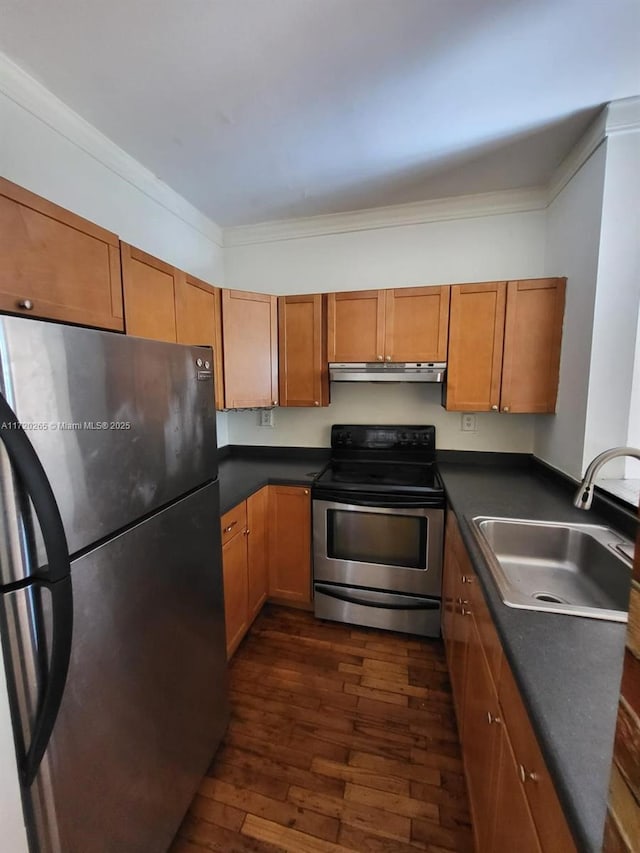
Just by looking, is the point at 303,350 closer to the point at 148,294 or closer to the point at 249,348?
the point at 249,348

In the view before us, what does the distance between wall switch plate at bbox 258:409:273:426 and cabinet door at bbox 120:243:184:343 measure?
107 cm

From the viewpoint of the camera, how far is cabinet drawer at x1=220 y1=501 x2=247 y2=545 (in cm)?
170

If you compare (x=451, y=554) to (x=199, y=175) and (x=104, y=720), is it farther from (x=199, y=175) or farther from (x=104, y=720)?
(x=199, y=175)

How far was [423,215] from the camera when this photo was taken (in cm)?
229

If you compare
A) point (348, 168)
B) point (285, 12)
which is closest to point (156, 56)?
point (285, 12)

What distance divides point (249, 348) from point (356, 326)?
70cm

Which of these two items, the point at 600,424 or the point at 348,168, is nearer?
the point at 600,424

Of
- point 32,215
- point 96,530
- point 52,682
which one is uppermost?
point 32,215

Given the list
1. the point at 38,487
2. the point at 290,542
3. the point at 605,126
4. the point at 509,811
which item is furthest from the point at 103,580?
the point at 605,126

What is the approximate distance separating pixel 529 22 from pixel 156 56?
124cm

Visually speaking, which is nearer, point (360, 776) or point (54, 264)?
point (54, 264)

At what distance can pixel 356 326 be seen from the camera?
7.26ft

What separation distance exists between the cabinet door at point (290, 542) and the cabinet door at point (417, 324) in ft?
3.47

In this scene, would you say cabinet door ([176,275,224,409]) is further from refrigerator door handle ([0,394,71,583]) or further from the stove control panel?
refrigerator door handle ([0,394,71,583])
